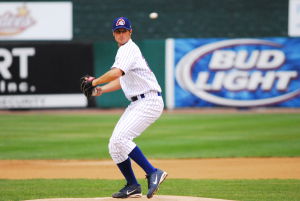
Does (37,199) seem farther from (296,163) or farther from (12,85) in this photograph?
(12,85)

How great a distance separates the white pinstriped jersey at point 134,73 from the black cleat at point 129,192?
2.96 feet

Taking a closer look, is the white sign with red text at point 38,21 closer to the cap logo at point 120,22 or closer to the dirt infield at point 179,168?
the dirt infield at point 179,168

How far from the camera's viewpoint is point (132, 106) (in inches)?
268

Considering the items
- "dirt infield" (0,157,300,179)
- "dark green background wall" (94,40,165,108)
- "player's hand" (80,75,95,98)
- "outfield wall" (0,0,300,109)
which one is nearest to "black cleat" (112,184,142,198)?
"player's hand" (80,75,95,98)

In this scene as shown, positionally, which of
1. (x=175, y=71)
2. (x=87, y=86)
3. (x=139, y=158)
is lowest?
(x=175, y=71)

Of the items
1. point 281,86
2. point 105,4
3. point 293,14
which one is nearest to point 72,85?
point 105,4

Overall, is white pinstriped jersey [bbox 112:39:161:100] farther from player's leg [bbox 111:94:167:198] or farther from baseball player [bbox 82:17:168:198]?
player's leg [bbox 111:94:167:198]

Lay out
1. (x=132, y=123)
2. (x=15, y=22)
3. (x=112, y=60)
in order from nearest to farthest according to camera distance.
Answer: (x=132, y=123) → (x=112, y=60) → (x=15, y=22)

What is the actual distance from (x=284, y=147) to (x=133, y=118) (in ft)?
22.1

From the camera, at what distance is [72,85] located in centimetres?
1962

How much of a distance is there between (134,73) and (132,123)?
0.48 metres

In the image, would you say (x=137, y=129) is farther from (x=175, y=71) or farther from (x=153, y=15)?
(x=153, y=15)

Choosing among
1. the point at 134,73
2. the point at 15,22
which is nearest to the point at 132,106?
the point at 134,73

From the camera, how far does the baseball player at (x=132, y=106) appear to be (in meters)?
6.58
